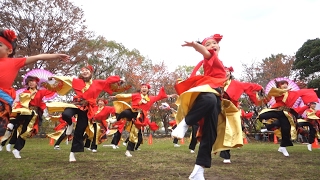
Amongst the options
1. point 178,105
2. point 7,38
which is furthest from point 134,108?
point 7,38

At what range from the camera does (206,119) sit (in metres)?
3.96

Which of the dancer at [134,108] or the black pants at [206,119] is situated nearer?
the black pants at [206,119]

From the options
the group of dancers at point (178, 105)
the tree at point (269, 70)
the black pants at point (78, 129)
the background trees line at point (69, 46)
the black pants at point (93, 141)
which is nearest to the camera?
the group of dancers at point (178, 105)

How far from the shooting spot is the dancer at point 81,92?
6789 mm

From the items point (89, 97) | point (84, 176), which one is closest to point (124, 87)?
point (89, 97)

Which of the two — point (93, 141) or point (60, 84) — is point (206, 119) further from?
point (93, 141)

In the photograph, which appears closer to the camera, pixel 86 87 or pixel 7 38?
pixel 7 38

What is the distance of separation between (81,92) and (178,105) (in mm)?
3330

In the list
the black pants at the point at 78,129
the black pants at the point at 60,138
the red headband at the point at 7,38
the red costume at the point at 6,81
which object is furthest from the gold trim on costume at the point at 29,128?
the red headband at the point at 7,38

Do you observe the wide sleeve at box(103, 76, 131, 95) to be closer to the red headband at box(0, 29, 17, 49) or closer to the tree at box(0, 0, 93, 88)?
the red headband at box(0, 29, 17, 49)

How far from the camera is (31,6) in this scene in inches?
725

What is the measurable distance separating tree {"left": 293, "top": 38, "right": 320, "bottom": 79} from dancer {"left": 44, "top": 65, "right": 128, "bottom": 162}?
63.6ft

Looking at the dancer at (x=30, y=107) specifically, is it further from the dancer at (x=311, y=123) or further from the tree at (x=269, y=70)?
the tree at (x=269, y=70)

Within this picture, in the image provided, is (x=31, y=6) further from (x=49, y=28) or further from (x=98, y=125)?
(x=98, y=125)
